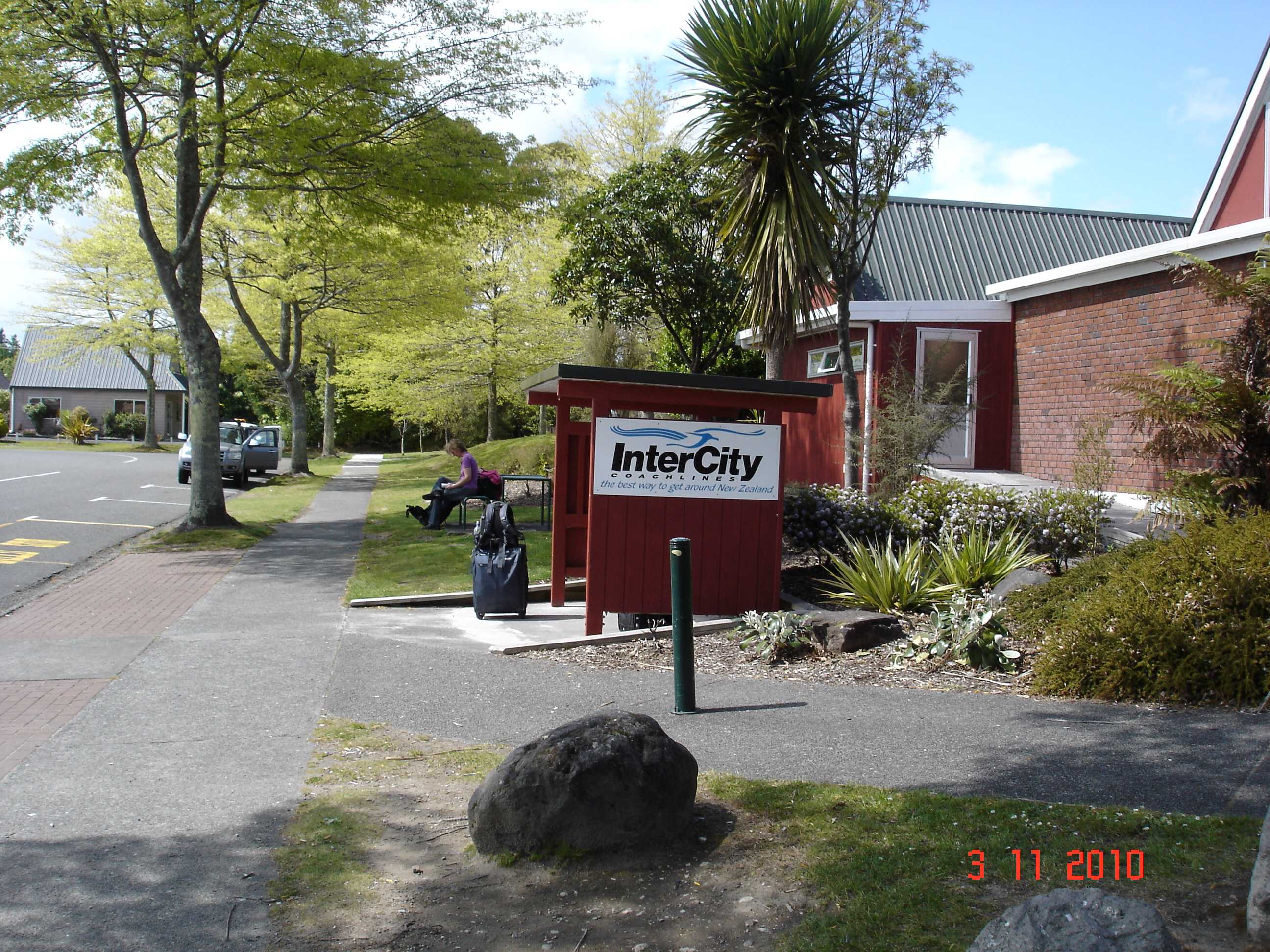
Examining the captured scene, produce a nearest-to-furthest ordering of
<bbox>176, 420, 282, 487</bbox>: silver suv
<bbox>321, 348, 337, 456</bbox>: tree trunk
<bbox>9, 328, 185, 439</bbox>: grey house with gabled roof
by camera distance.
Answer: <bbox>176, 420, 282, 487</bbox>: silver suv
<bbox>321, 348, 337, 456</bbox>: tree trunk
<bbox>9, 328, 185, 439</bbox>: grey house with gabled roof

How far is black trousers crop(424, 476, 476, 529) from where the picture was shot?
611 inches

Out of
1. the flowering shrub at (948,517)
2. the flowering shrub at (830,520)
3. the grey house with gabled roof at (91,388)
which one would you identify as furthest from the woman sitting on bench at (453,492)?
the grey house with gabled roof at (91,388)

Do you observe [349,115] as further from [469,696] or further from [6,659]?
[469,696]

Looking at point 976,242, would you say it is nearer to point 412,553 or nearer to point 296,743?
point 412,553

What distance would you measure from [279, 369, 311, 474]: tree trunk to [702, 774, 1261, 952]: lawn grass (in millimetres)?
26716

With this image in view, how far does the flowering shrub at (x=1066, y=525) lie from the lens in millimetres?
9430

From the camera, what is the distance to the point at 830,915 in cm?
350

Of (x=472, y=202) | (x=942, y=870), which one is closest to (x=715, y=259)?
(x=472, y=202)

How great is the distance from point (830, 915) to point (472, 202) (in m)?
14.2

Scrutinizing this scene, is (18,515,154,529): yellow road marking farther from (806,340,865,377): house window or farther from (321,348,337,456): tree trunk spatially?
(321,348,337,456): tree trunk

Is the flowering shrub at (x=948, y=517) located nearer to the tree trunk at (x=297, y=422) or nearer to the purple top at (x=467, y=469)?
the purple top at (x=467, y=469)

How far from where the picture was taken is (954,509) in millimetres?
10109

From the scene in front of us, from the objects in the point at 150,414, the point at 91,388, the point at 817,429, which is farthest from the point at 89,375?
the point at 817,429

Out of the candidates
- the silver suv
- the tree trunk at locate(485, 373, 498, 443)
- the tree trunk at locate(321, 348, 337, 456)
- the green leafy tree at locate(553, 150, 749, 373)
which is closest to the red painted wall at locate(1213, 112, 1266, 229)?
the green leafy tree at locate(553, 150, 749, 373)
